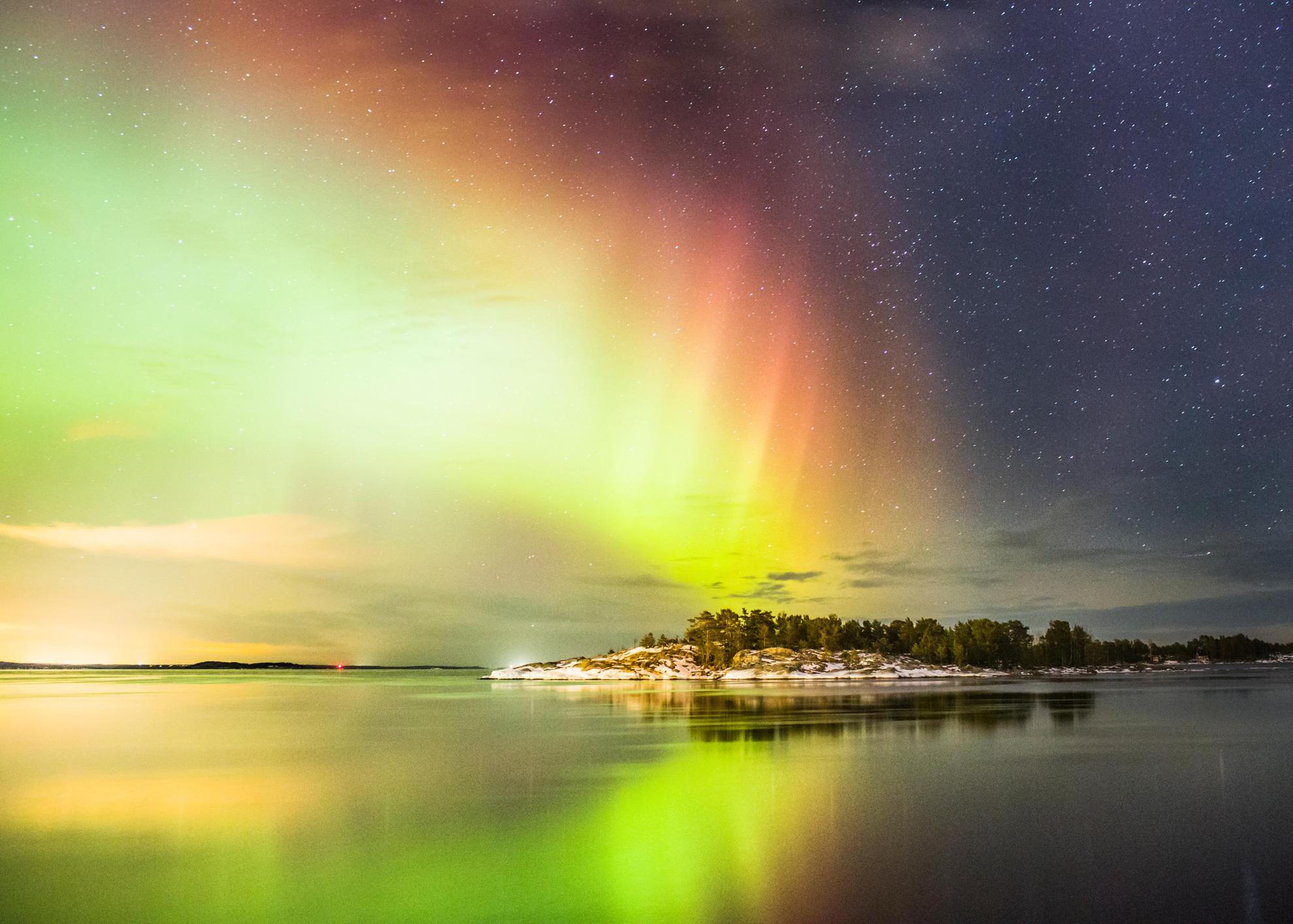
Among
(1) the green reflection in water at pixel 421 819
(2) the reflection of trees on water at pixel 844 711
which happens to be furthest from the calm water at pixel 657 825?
(2) the reflection of trees on water at pixel 844 711

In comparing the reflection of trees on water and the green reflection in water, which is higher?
the green reflection in water

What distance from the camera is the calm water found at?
16.0m

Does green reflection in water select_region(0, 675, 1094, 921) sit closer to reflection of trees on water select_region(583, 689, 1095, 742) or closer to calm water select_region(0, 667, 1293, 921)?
calm water select_region(0, 667, 1293, 921)

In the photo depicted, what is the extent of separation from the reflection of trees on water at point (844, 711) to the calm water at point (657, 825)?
7.88ft

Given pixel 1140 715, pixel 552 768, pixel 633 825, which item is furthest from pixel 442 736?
pixel 1140 715

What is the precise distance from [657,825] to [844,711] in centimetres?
5081

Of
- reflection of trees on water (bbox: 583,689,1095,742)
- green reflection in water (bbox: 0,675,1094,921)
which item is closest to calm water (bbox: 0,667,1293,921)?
green reflection in water (bbox: 0,675,1094,921)

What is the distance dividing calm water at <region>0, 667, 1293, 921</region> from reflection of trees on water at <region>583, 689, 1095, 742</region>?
7.88ft

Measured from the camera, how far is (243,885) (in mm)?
17438

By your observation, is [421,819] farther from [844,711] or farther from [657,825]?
[844,711]

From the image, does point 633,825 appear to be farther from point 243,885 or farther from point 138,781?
point 138,781

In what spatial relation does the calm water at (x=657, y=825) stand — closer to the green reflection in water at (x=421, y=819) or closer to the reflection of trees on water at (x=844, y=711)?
the green reflection in water at (x=421, y=819)

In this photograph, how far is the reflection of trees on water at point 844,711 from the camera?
51.5 meters

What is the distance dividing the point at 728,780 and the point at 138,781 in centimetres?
2215
